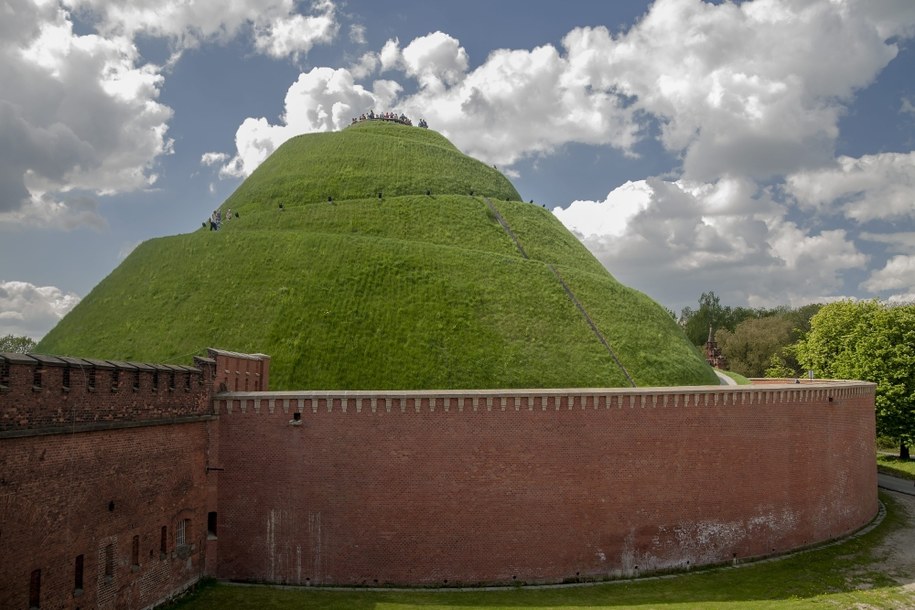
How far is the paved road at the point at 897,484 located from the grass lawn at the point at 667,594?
17131 millimetres

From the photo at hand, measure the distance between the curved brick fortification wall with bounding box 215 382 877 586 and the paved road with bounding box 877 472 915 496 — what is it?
22.1 meters

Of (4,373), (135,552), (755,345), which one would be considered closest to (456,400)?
(135,552)

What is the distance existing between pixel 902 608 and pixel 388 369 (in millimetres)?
20916

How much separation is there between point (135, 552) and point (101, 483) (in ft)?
8.41

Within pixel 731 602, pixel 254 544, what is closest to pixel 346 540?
pixel 254 544

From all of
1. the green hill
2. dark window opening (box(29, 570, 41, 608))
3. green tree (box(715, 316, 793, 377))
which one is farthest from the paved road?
dark window opening (box(29, 570, 41, 608))

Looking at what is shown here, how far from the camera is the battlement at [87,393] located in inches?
564

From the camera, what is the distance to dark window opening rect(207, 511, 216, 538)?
22.4m

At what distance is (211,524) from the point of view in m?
22.5

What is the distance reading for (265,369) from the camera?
94.9 ft

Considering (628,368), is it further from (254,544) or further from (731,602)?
(254,544)

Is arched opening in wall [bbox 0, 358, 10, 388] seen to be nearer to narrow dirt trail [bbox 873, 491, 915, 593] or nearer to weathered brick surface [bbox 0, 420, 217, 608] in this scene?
weathered brick surface [bbox 0, 420, 217, 608]

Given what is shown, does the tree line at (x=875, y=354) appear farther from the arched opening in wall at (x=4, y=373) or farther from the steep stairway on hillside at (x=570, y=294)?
the arched opening in wall at (x=4, y=373)

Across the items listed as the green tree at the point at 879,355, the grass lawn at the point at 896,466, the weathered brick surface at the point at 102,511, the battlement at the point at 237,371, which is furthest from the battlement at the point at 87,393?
the grass lawn at the point at 896,466
